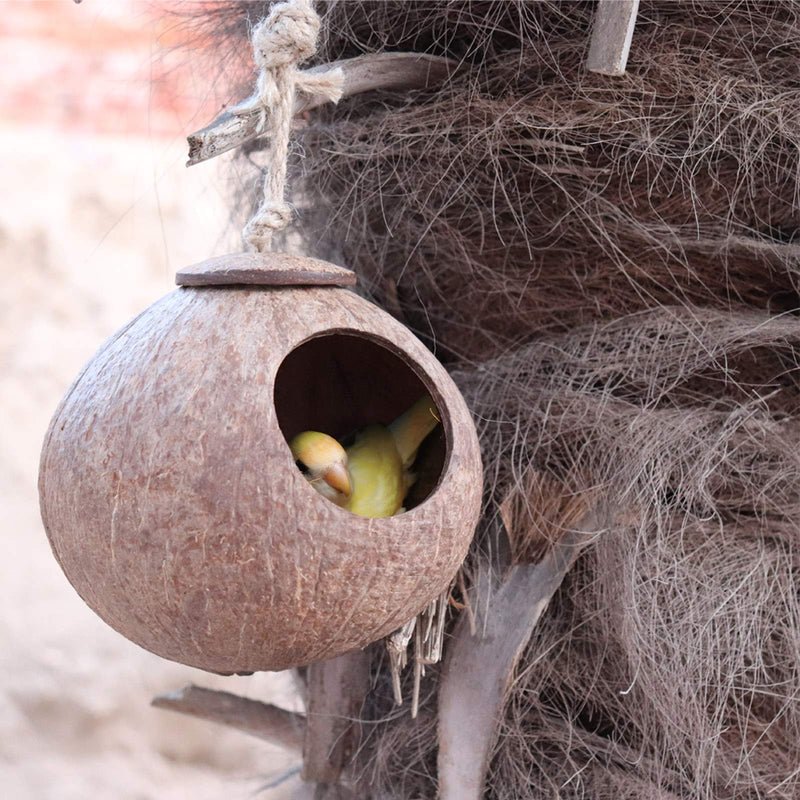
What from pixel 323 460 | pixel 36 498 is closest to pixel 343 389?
pixel 323 460

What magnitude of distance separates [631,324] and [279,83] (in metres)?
0.55

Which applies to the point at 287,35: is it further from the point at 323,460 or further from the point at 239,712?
the point at 239,712

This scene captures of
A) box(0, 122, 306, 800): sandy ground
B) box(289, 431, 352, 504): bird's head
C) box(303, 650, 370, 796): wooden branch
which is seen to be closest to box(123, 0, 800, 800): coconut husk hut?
box(303, 650, 370, 796): wooden branch

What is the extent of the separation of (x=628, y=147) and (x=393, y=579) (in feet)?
1.93

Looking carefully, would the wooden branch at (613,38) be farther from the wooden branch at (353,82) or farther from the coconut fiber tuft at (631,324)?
the wooden branch at (353,82)

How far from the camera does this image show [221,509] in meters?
0.78

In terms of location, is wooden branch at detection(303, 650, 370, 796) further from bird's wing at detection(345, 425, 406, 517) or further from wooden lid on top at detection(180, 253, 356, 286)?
wooden lid on top at detection(180, 253, 356, 286)

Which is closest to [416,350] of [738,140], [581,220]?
[581,220]

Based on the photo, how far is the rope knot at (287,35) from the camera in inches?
33.2

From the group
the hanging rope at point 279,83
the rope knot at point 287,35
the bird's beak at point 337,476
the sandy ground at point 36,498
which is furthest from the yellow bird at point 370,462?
the sandy ground at point 36,498

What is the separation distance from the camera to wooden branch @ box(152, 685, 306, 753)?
4.96 feet

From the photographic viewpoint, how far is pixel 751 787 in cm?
118

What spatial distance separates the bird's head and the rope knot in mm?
349

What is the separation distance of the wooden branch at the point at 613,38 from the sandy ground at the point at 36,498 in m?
2.06
